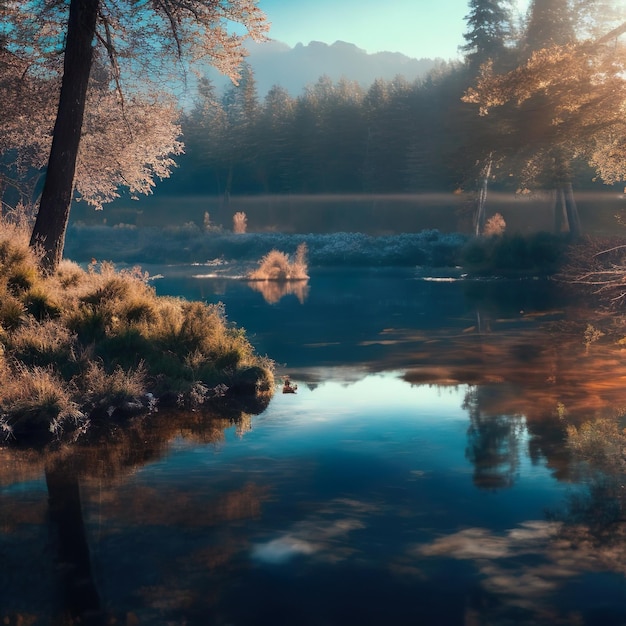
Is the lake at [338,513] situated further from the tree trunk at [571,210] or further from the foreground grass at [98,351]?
the tree trunk at [571,210]

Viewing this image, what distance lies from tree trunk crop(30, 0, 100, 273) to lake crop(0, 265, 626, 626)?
17.8ft

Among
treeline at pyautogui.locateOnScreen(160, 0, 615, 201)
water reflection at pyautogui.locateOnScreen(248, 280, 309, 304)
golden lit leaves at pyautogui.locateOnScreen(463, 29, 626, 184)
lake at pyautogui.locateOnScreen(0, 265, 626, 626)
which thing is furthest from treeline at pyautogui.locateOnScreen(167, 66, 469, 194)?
lake at pyautogui.locateOnScreen(0, 265, 626, 626)

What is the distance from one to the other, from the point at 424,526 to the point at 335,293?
90.2ft

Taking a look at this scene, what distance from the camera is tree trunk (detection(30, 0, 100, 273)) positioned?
14.3 meters

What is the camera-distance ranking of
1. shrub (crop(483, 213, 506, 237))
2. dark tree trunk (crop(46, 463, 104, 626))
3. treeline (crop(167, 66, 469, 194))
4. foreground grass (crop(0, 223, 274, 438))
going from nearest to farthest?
dark tree trunk (crop(46, 463, 104, 626)) < foreground grass (crop(0, 223, 274, 438)) < shrub (crop(483, 213, 506, 237)) < treeline (crop(167, 66, 469, 194))

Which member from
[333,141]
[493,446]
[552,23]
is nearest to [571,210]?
[552,23]

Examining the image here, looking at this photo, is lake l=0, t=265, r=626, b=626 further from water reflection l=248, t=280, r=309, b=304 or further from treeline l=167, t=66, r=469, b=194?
treeline l=167, t=66, r=469, b=194

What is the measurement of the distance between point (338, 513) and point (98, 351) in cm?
575

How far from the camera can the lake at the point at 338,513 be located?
5.27 meters

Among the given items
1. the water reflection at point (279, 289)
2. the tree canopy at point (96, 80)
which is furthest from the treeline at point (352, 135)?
the tree canopy at point (96, 80)

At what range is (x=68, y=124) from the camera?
14.3 meters

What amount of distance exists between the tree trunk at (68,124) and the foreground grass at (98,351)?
0.53m

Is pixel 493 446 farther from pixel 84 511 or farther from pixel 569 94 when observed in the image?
pixel 569 94

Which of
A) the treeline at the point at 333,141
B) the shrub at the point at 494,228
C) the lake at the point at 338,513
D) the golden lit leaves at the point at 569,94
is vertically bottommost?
the lake at the point at 338,513
